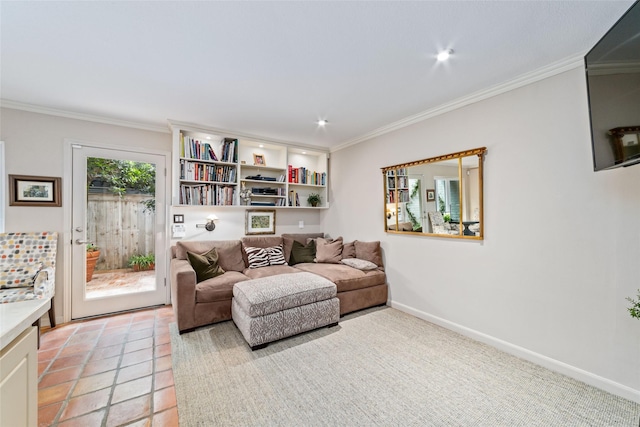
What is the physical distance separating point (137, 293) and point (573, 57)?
199 inches

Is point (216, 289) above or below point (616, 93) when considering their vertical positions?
below

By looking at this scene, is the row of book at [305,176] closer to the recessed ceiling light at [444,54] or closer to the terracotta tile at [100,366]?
the recessed ceiling light at [444,54]

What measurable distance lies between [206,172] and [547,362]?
4107 millimetres

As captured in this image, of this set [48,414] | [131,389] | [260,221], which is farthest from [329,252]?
[48,414]

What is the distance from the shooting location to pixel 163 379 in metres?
A: 1.99

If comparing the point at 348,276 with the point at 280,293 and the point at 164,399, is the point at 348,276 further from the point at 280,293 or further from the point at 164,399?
the point at 164,399

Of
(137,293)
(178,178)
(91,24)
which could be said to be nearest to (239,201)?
(178,178)

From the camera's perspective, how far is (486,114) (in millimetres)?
2537

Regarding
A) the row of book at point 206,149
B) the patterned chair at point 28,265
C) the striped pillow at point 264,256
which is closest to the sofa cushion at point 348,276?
the striped pillow at point 264,256

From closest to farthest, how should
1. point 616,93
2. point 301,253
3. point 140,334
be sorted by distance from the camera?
1. point 616,93
2. point 140,334
3. point 301,253

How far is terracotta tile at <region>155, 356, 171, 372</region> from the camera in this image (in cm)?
213

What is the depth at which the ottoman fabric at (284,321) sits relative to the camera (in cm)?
240

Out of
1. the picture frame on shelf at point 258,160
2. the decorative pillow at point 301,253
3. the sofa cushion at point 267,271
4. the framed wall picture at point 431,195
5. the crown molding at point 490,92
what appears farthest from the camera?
the picture frame on shelf at point 258,160

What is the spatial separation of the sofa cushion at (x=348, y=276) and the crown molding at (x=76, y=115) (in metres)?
2.75
